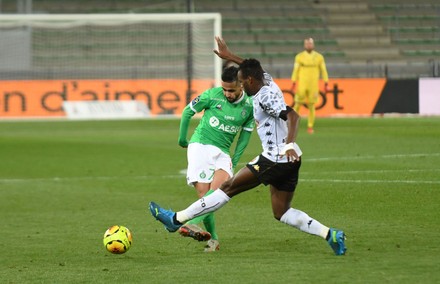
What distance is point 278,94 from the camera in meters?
8.95

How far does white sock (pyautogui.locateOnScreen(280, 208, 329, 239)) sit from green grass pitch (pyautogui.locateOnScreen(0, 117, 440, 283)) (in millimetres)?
216

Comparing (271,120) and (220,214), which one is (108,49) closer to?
(220,214)

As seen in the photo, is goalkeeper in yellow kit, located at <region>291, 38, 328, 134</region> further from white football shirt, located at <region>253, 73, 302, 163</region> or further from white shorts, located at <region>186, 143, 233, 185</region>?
white football shirt, located at <region>253, 73, 302, 163</region>

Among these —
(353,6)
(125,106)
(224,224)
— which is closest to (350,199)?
(224,224)

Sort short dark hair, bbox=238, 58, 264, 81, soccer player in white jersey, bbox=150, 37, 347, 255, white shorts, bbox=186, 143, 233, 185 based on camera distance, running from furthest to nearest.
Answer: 1. white shorts, bbox=186, 143, 233, 185
2. short dark hair, bbox=238, 58, 264, 81
3. soccer player in white jersey, bbox=150, 37, 347, 255

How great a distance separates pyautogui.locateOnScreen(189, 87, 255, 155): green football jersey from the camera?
10.1 m

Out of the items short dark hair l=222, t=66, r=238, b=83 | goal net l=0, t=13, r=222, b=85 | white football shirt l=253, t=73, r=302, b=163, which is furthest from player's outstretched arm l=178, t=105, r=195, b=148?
goal net l=0, t=13, r=222, b=85

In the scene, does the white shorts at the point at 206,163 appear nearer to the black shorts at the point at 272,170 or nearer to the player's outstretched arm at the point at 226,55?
the player's outstretched arm at the point at 226,55

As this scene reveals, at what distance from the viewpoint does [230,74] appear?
9.71 m

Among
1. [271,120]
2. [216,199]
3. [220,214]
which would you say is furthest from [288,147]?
[220,214]

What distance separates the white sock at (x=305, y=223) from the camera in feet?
29.7

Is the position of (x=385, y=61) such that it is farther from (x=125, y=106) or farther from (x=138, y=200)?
(x=138, y=200)

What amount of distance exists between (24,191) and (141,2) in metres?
31.1

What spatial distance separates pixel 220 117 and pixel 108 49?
26.6 m
